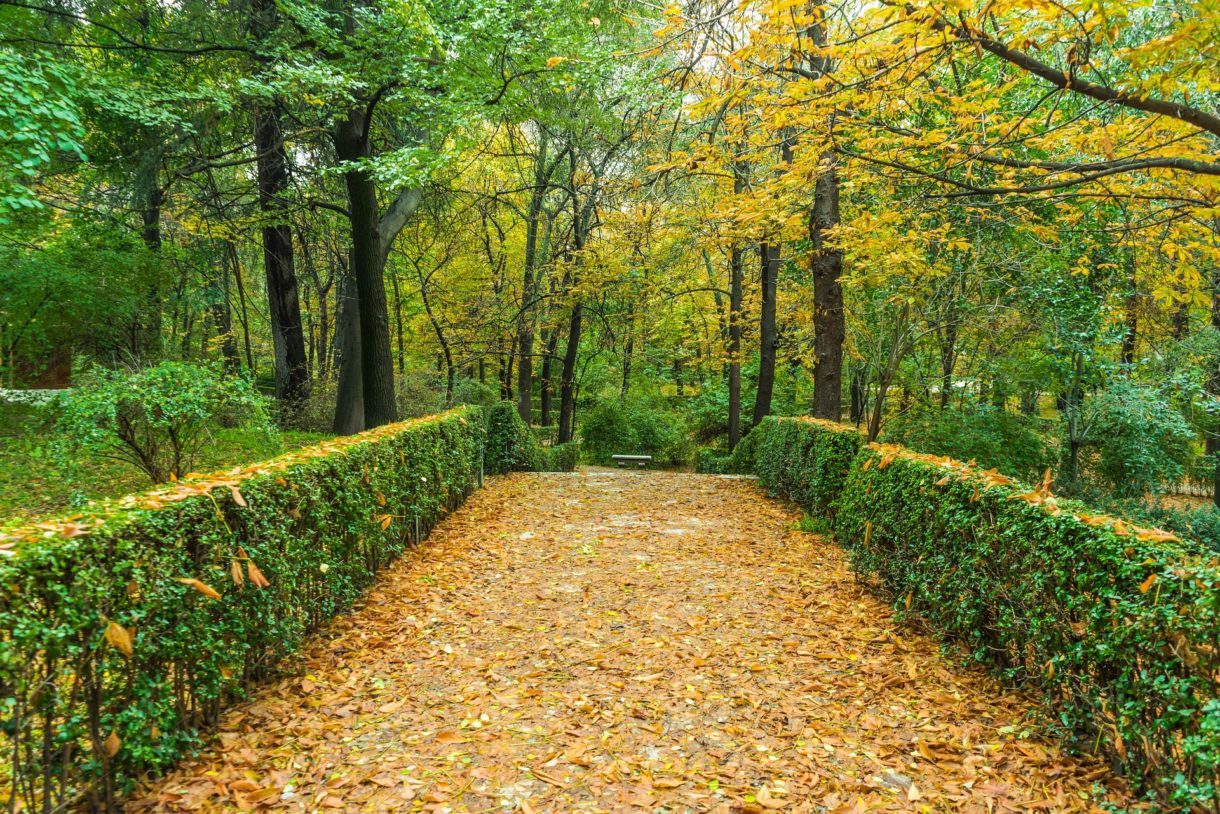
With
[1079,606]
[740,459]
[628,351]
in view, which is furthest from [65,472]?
[628,351]

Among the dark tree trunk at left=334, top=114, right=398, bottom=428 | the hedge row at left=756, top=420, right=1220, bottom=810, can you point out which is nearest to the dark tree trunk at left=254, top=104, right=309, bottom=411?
the dark tree trunk at left=334, top=114, right=398, bottom=428

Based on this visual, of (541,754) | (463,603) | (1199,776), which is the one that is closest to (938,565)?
(1199,776)

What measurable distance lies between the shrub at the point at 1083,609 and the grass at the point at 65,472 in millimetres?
6179

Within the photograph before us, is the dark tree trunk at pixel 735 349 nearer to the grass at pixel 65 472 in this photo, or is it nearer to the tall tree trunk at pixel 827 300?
the tall tree trunk at pixel 827 300

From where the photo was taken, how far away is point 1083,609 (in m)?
2.62

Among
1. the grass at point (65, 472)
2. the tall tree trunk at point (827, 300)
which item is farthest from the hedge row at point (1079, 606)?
the grass at point (65, 472)

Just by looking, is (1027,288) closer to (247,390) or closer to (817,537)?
(817,537)

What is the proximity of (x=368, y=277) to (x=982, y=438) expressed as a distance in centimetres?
897

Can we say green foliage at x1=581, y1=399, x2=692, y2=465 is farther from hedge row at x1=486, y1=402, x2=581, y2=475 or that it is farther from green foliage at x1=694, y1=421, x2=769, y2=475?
hedge row at x1=486, y1=402, x2=581, y2=475

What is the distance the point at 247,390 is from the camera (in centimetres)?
610

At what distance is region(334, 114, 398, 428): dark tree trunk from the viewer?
8641mm

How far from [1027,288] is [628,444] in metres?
9.72

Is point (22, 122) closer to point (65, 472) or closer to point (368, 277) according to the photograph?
point (65, 472)

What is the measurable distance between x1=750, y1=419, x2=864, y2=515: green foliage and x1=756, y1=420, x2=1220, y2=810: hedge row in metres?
1.80
